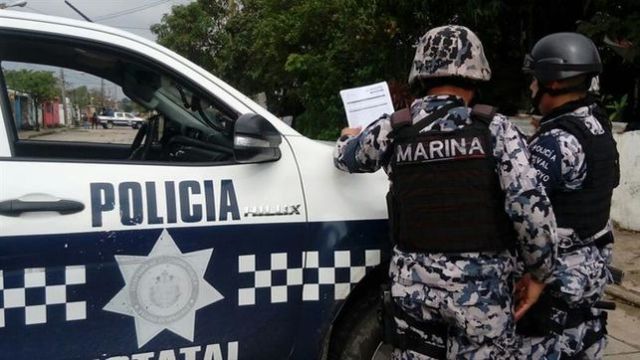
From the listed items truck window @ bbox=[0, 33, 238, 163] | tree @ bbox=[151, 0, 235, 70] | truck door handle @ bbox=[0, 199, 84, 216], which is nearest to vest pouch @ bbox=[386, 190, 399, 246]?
truck window @ bbox=[0, 33, 238, 163]

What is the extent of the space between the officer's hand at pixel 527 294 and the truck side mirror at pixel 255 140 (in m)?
1.03

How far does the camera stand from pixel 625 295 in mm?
5066

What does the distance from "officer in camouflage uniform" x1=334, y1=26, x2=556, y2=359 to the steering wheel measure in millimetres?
1146

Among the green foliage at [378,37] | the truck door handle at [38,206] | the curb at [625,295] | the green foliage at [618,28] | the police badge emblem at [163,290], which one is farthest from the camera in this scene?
the green foliage at [378,37]

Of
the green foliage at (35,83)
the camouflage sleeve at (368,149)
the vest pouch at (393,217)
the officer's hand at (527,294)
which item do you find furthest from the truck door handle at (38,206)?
the officer's hand at (527,294)

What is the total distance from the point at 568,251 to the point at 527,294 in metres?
0.25

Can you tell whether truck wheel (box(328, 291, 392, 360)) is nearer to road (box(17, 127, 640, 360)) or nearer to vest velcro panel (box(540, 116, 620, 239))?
vest velcro panel (box(540, 116, 620, 239))

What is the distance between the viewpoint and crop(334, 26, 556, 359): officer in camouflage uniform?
6.89 feet

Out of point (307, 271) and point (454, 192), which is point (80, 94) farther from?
→ point (454, 192)

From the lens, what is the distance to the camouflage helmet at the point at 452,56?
215 cm

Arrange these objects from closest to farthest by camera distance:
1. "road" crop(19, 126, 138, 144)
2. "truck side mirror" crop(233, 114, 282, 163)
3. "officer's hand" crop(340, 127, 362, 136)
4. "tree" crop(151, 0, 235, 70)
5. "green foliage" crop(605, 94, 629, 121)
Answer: "truck side mirror" crop(233, 114, 282, 163), "officer's hand" crop(340, 127, 362, 136), "road" crop(19, 126, 138, 144), "green foliage" crop(605, 94, 629, 121), "tree" crop(151, 0, 235, 70)

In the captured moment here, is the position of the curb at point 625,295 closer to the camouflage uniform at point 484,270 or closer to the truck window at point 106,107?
the camouflage uniform at point 484,270

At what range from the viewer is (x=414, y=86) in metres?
2.34

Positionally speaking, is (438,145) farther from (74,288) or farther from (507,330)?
(74,288)
